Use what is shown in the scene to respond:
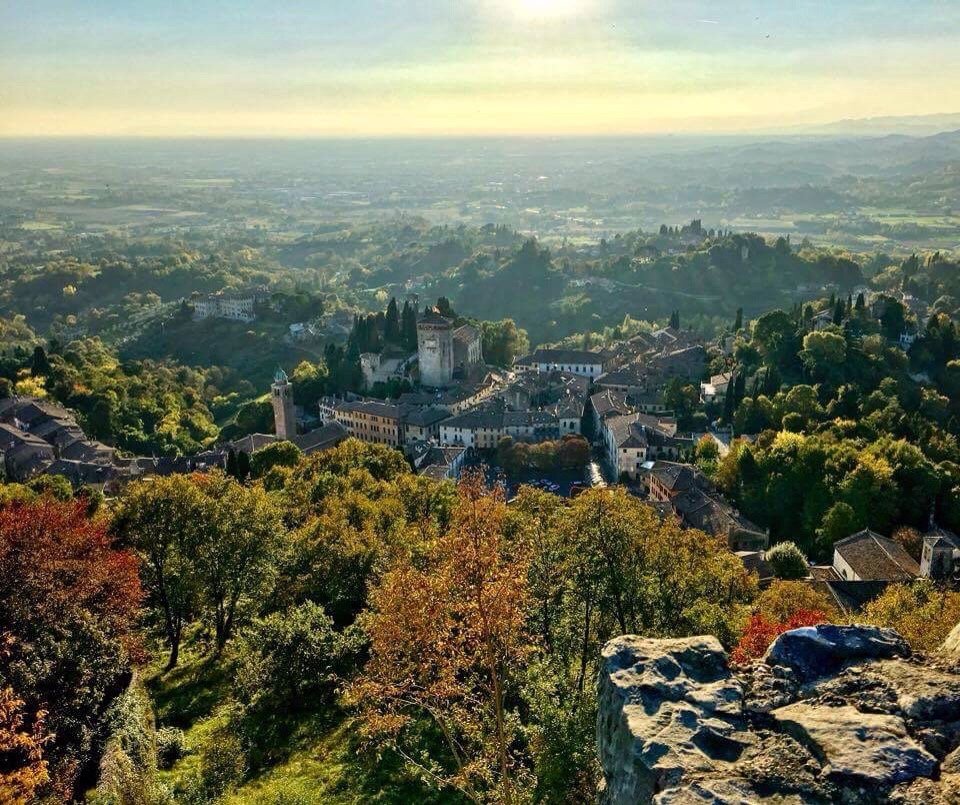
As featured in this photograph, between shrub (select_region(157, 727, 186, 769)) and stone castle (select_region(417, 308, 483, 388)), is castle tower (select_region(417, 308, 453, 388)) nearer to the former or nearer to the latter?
stone castle (select_region(417, 308, 483, 388))

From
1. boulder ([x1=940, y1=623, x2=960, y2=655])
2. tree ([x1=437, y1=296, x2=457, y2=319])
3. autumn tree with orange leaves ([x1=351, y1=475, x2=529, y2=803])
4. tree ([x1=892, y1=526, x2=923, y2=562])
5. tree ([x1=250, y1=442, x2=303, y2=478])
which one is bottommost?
tree ([x1=892, y1=526, x2=923, y2=562])

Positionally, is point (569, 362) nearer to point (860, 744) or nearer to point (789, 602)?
point (789, 602)

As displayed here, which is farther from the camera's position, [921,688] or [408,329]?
[408,329]

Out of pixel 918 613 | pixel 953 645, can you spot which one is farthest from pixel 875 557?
pixel 953 645

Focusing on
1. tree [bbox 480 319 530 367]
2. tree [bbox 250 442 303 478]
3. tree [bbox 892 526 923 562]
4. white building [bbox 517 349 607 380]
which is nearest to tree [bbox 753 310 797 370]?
white building [bbox 517 349 607 380]

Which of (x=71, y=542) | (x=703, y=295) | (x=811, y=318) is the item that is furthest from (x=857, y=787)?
(x=703, y=295)

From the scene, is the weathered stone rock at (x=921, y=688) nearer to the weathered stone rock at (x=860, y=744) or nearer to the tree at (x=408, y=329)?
the weathered stone rock at (x=860, y=744)
